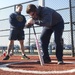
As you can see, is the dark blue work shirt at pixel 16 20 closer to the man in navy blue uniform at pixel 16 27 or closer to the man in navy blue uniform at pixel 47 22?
the man in navy blue uniform at pixel 16 27

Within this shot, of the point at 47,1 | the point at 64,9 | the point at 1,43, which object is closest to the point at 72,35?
the point at 64,9

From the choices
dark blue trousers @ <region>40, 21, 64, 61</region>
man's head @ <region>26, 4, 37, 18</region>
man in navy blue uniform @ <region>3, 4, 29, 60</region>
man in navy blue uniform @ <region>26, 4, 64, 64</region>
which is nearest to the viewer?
man's head @ <region>26, 4, 37, 18</region>

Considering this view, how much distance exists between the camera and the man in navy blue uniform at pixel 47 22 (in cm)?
542

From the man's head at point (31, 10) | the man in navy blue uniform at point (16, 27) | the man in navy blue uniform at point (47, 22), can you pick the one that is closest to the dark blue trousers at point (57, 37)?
the man in navy blue uniform at point (47, 22)

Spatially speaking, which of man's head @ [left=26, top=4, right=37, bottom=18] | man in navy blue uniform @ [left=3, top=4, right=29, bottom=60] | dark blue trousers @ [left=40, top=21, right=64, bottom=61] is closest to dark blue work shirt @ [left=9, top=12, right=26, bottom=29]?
man in navy blue uniform @ [left=3, top=4, right=29, bottom=60]

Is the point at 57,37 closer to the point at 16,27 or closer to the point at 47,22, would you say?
the point at 47,22

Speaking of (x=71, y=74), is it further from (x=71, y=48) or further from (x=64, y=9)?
(x=64, y=9)

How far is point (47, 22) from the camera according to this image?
17.7ft

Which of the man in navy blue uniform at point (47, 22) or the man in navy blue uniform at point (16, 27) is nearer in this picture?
the man in navy blue uniform at point (47, 22)

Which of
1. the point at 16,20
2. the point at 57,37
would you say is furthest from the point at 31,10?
the point at 16,20

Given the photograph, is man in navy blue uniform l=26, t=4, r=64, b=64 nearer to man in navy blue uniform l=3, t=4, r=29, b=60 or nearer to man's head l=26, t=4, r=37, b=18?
man's head l=26, t=4, r=37, b=18

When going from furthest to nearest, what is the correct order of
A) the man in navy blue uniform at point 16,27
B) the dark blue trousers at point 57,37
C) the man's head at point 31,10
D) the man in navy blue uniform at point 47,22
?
the man in navy blue uniform at point 16,27
the dark blue trousers at point 57,37
the man in navy blue uniform at point 47,22
the man's head at point 31,10

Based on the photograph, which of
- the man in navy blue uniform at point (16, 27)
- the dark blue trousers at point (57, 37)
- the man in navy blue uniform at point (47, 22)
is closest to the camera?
the man in navy blue uniform at point (47, 22)

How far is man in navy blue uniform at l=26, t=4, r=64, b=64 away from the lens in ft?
17.8
